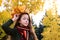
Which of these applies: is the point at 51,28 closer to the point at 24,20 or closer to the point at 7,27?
Answer: the point at 24,20

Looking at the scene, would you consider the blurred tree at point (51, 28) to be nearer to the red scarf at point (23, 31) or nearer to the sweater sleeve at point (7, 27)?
the red scarf at point (23, 31)

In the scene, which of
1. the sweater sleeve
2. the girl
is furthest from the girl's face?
the sweater sleeve

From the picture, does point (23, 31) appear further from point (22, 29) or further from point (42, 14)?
point (42, 14)

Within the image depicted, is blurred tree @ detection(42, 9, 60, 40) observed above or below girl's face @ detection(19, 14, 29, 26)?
below

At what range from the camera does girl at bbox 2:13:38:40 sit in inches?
89.4

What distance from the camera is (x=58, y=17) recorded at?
239cm

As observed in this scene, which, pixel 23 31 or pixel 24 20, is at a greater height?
pixel 24 20

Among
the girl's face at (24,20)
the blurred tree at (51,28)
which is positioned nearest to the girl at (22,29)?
the girl's face at (24,20)

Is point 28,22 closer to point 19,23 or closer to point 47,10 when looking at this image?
point 19,23

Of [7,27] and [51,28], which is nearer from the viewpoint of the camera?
[7,27]


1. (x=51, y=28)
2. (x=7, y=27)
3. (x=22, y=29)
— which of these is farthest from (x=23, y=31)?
(x=51, y=28)

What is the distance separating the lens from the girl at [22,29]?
7.45 ft

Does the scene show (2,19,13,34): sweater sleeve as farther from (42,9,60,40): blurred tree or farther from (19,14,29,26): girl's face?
(42,9,60,40): blurred tree

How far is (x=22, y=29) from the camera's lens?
7.56 ft
